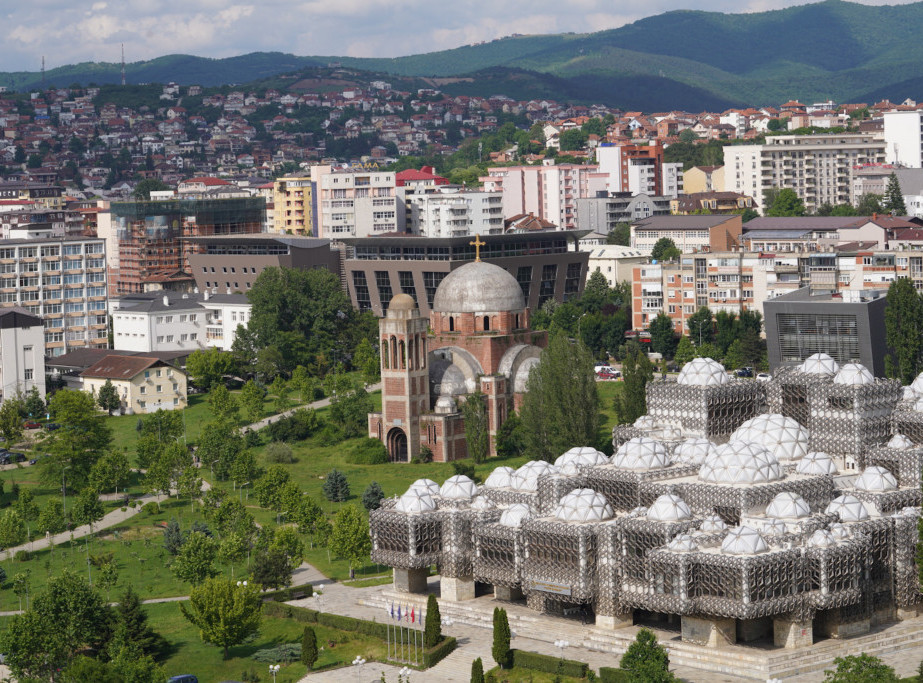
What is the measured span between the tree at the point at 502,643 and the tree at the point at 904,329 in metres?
42.4

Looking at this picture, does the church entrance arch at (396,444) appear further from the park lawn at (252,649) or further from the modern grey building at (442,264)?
the modern grey building at (442,264)

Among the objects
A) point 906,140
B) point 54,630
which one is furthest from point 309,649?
point 906,140

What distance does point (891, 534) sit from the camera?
187ft

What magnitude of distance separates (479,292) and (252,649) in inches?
1401

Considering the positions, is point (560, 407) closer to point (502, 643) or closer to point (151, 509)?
point (151, 509)

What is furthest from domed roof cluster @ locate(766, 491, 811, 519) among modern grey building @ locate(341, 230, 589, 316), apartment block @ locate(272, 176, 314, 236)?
apartment block @ locate(272, 176, 314, 236)

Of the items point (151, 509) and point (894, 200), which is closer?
point (151, 509)

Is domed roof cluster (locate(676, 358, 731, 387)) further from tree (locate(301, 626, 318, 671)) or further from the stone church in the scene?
tree (locate(301, 626, 318, 671))

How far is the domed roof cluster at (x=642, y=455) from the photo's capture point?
199 feet

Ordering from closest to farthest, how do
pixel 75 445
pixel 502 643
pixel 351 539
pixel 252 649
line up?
pixel 502 643, pixel 252 649, pixel 351 539, pixel 75 445

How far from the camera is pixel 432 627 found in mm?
56844

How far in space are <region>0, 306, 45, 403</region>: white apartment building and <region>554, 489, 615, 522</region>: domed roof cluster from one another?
53.0 metres

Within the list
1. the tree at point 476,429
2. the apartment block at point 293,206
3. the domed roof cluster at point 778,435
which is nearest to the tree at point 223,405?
the tree at point 476,429

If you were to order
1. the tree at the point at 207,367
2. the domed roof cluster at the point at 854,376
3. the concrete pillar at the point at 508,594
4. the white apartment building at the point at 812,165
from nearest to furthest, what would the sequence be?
1. the concrete pillar at the point at 508,594
2. the domed roof cluster at the point at 854,376
3. the tree at the point at 207,367
4. the white apartment building at the point at 812,165
